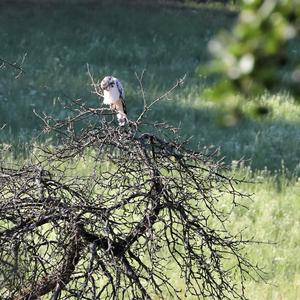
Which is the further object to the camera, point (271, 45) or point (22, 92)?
point (22, 92)

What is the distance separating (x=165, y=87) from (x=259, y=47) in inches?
717

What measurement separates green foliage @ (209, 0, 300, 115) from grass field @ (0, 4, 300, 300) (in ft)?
11.6

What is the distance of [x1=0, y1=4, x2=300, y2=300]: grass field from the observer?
10.8 m

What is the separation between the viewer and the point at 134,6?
1260 inches

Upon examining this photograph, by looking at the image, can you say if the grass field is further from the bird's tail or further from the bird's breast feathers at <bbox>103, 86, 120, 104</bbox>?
the bird's breast feathers at <bbox>103, 86, 120, 104</bbox>

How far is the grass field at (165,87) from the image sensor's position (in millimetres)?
10812

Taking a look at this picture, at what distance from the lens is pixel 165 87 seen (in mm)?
20453

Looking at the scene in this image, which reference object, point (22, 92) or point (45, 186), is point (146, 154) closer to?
point (45, 186)

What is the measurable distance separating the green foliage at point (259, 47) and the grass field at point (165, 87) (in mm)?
3525

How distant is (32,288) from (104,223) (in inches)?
22.1

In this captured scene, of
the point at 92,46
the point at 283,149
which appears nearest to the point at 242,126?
the point at 283,149

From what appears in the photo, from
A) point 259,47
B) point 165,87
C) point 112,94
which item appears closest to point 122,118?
point 112,94

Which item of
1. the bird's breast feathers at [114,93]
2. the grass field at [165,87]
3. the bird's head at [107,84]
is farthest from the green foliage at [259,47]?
the bird's head at [107,84]

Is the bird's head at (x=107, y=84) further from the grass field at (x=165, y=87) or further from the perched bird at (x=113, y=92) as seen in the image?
the grass field at (x=165, y=87)
